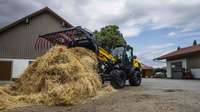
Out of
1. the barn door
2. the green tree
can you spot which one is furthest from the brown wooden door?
the barn door

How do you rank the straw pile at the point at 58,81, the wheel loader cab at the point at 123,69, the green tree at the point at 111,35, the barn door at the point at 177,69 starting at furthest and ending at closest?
the green tree at the point at 111,35
the barn door at the point at 177,69
the wheel loader cab at the point at 123,69
the straw pile at the point at 58,81

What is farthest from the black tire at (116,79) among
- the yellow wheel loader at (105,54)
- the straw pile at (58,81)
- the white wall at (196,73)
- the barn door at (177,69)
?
the barn door at (177,69)

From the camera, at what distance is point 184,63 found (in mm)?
31938

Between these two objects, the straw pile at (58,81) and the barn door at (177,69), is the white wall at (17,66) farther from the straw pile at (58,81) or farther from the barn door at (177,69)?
the barn door at (177,69)

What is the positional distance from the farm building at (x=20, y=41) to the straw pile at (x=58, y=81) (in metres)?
13.9

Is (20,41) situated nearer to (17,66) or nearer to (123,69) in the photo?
(17,66)

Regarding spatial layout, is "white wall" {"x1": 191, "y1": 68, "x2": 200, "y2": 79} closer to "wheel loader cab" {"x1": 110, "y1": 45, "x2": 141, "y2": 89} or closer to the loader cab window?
"wheel loader cab" {"x1": 110, "y1": 45, "x2": 141, "y2": 89}

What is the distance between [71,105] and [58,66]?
2286 millimetres

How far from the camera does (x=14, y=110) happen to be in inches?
312

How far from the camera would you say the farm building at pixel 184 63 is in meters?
29.4

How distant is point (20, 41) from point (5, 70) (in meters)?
3.03

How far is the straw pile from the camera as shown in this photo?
9.19m

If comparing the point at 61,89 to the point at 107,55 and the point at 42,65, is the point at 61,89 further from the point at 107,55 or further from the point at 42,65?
the point at 107,55

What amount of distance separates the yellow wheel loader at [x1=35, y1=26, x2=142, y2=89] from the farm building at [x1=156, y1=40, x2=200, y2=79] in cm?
1436
